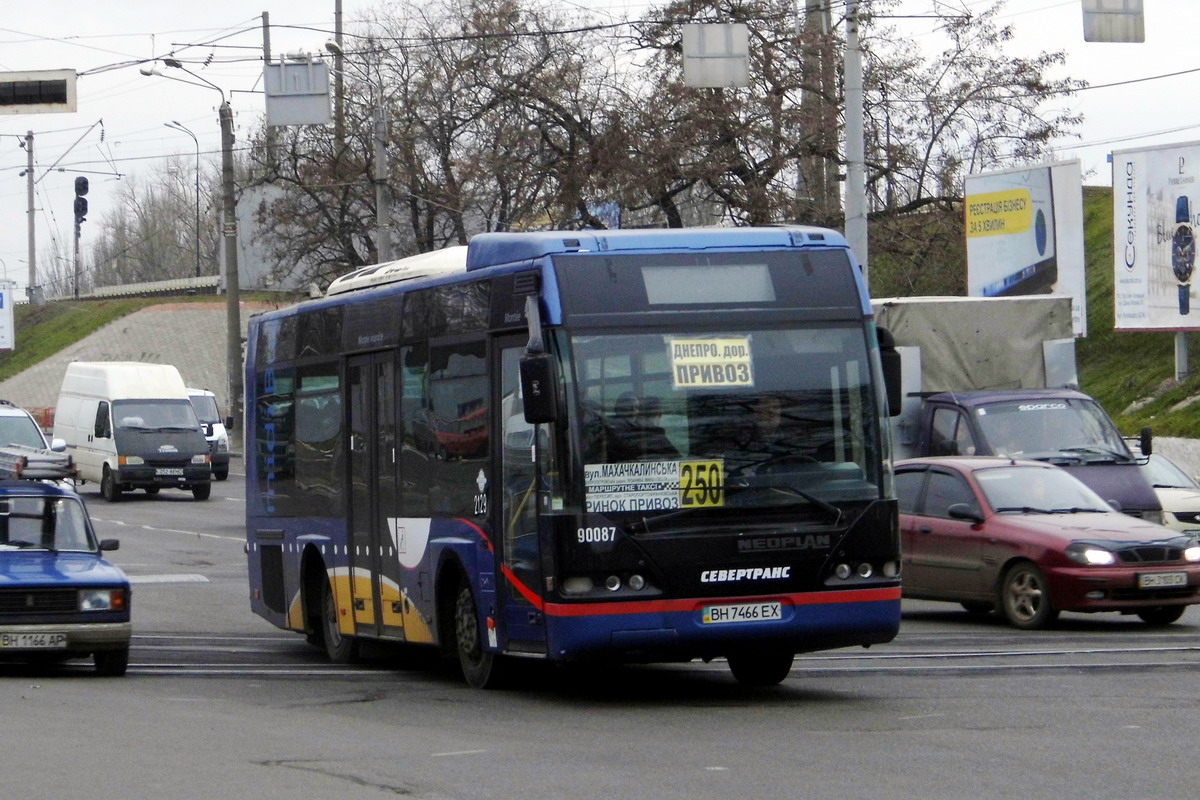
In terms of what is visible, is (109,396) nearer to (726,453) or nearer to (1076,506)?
(1076,506)

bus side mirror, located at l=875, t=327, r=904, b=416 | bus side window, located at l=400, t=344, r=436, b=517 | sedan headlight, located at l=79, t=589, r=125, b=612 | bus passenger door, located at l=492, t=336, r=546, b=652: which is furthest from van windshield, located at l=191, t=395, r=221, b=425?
bus side mirror, located at l=875, t=327, r=904, b=416


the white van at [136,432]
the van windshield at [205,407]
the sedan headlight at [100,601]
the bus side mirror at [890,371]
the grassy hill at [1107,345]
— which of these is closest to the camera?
the bus side mirror at [890,371]

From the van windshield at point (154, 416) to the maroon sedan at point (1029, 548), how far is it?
84.8 feet

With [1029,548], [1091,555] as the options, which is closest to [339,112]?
[1029,548]

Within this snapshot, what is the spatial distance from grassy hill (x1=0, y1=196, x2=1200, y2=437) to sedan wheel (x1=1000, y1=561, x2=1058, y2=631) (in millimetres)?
19797

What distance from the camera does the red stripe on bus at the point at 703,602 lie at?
35.1 feet

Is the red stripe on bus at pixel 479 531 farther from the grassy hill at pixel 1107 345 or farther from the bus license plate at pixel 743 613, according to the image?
the grassy hill at pixel 1107 345

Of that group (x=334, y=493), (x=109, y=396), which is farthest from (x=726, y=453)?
(x=109, y=396)

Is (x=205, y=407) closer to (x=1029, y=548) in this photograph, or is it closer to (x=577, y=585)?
(x=1029, y=548)

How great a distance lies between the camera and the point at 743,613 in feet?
36.0

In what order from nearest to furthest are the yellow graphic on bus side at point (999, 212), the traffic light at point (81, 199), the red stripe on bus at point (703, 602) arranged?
the red stripe on bus at point (703, 602), the yellow graphic on bus side at point (999, 212), the traffic light at point (81, 199)

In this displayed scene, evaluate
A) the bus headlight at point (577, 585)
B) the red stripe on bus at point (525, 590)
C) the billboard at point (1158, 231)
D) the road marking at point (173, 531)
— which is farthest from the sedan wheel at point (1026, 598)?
the billboard at point (1158, 231)

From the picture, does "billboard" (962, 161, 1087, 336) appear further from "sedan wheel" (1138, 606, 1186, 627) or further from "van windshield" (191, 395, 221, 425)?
"van windshield" (191, 395, 221, 425)

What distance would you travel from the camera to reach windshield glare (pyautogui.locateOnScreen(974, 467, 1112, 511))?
1666 cm
